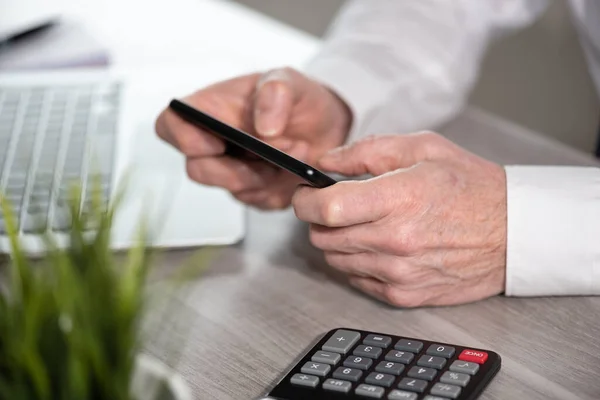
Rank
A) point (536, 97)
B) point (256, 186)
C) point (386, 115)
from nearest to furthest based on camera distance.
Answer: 1. point (256, 186)
2. point (386, 115)
3. point (536, 97)

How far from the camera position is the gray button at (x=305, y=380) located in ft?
1.99

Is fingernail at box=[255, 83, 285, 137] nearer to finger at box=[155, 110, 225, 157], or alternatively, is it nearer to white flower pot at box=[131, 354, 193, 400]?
finger at box=[155, 110, 225, 157]

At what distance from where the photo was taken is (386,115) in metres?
1.06

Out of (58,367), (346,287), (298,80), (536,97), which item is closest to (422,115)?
(298,80)

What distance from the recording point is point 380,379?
597mm

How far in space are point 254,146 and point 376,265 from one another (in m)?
0.14

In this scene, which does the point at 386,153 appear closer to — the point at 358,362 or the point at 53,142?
the point at 358,362

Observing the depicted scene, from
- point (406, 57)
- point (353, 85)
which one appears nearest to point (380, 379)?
point (353, 85)

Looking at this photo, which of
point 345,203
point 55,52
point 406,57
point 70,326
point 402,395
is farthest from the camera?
point 55,52

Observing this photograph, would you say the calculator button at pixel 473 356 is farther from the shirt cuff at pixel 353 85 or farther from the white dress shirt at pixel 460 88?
the shirt cuff at pixel 353 85

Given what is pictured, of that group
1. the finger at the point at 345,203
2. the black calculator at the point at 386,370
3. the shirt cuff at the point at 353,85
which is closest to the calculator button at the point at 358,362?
the black calculator at the point at 386,370

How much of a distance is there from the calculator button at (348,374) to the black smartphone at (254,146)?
0.14m

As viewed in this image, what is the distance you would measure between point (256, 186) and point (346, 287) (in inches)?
6.0

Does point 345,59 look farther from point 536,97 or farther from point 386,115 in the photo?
point 536,97
